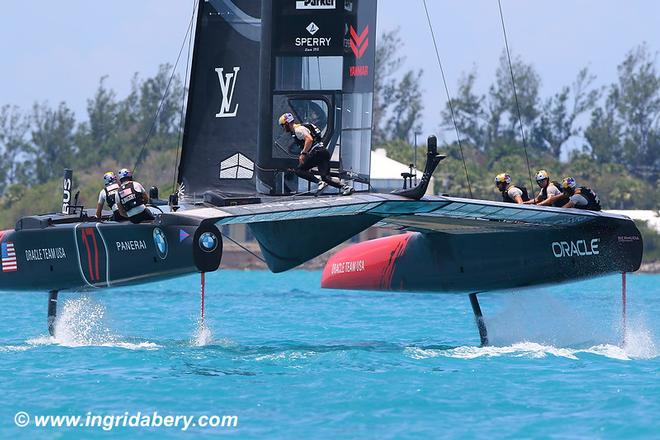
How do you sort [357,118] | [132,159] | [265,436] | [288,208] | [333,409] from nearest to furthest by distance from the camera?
1. [265,436]
2. [333,409]
3. [288,208]
4. [357,118]
5. [132,159]

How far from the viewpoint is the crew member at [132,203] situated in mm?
10773

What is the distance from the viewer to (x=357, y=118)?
1128 cm

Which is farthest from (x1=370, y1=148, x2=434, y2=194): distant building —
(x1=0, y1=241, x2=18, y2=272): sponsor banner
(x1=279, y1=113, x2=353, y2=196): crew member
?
(x1=279, y1=113, x2=353, y2=196): crew member

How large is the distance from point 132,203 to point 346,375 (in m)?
2.50

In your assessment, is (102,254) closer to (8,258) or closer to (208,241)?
(8,258)

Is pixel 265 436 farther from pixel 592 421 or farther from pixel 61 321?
pixel 61 321

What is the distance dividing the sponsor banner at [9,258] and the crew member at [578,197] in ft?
15.7

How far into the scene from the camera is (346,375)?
30.7ft

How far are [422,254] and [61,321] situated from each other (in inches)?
136

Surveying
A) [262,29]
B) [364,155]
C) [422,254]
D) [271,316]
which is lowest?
[271,316]

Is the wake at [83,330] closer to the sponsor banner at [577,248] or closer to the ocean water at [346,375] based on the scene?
the ocean water at [346,375]

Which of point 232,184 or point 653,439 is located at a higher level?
point 232,184

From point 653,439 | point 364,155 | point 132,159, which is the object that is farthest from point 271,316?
point 132,159

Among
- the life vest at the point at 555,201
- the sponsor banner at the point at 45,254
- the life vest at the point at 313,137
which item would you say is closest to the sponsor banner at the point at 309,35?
the life vest at the point at 313,137
